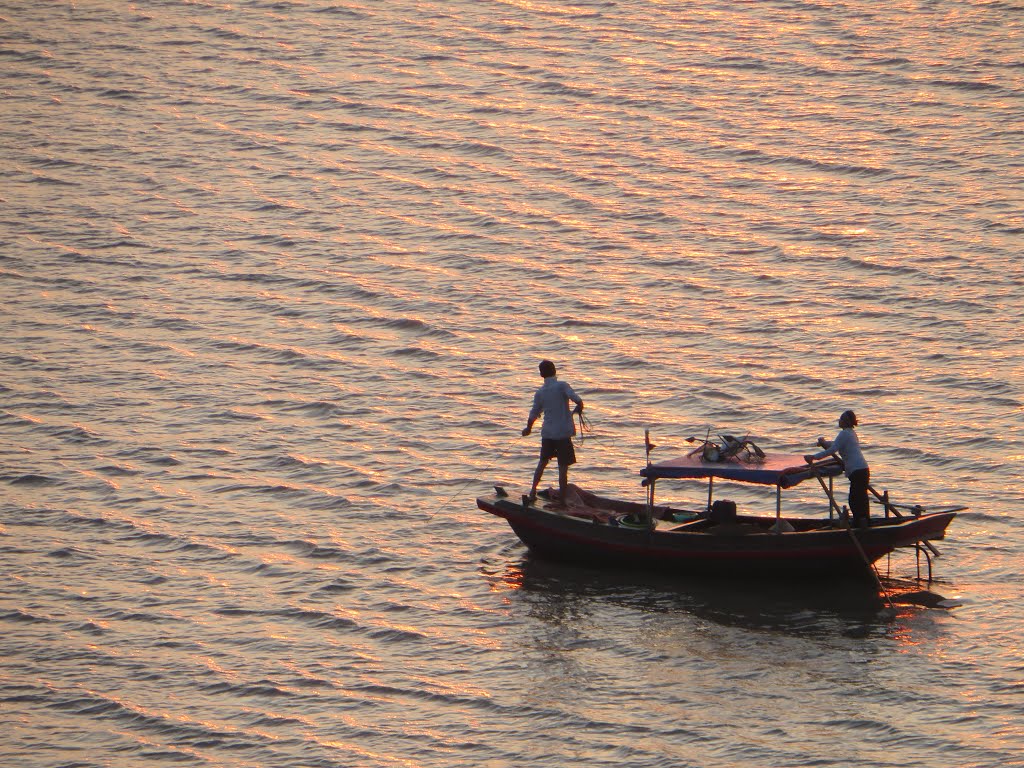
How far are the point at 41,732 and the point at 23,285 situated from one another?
16.8 metres

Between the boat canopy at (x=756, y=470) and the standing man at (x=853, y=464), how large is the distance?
167mm

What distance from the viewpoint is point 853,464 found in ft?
71.4

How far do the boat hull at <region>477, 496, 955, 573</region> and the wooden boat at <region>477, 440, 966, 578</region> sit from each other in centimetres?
1

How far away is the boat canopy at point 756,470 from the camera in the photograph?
71.3 feet

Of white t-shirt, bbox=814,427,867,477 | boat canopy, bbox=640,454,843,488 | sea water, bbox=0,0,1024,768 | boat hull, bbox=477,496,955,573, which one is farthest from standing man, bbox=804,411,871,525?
sea water, bbox=0,0,1024,768

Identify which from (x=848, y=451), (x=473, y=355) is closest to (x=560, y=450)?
(x=848, y=451)

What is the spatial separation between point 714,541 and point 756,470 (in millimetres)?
1121

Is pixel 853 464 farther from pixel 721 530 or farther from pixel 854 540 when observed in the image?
pixel 721 530

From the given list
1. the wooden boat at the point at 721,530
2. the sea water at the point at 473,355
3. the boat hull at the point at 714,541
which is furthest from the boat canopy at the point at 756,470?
the sea water at the point at 473,355

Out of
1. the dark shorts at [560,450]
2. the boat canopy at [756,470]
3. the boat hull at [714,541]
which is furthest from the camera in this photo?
the dark shorts at [560,450]

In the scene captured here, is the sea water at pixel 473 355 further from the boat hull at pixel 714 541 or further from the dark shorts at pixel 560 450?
the dark shorts at pixel 560 450

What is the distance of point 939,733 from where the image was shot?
18.6 m

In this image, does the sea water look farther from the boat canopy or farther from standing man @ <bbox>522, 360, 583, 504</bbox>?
the boat canopy

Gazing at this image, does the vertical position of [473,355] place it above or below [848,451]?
above
